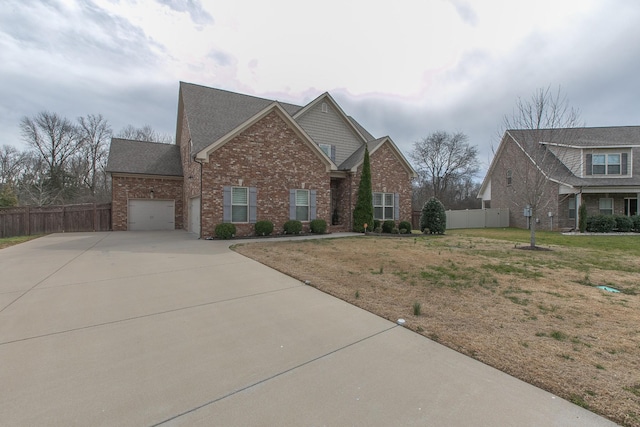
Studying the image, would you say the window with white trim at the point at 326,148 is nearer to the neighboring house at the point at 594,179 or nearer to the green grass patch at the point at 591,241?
the green grass patch at the point at 591,241

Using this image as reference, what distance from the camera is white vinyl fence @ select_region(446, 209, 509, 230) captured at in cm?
2445

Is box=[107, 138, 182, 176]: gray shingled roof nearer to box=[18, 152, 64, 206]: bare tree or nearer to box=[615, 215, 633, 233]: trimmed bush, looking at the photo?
box=[18, 152, 64, 206]: bare tree

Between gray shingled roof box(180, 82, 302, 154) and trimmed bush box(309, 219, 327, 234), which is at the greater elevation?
gray shingled roof box(180, 82, 302, 154)

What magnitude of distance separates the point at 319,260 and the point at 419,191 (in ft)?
123

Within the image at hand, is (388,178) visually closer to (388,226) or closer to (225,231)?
(388,226)

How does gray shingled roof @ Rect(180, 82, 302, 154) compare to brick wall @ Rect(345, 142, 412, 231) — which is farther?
brick wall @ Rect(345, 142, 412, 231)

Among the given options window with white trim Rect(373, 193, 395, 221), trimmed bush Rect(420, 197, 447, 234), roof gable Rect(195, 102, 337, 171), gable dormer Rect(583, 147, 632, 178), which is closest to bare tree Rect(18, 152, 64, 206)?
roof gable Rect(195, 102, 337, 171)

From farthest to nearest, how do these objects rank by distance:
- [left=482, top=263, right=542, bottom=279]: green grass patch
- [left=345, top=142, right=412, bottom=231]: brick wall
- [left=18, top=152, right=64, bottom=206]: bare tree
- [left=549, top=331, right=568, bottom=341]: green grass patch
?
[left=18, top=152, right=64, bottom=206]: bare tree, [left=345, top=142, right=412, bottom=231]: brick wall, [left=482, top=263, right=542, bottom=279]: green grass patch, [left=549, top=331, right=568, bottom=341]: green grass patch

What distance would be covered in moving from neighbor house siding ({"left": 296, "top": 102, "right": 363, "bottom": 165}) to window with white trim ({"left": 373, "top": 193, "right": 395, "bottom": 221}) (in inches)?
131

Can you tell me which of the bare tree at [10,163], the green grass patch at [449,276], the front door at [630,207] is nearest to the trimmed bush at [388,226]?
the green grass patch at [449,276]

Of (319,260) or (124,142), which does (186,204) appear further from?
(319,260)

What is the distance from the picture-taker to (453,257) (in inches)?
343

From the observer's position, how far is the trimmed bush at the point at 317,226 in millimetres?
14969

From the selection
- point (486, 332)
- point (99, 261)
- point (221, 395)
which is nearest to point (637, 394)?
point (486, 332)
